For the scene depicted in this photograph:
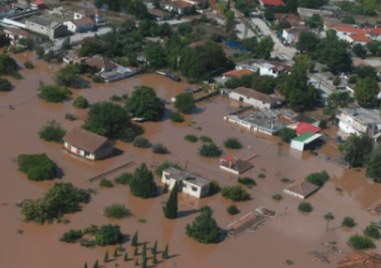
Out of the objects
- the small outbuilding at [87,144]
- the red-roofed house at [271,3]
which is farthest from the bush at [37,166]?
the red-roofed house at [271,3]

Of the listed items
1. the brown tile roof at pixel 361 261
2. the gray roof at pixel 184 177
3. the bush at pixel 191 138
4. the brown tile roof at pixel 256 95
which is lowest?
the bush at pixel 191 138

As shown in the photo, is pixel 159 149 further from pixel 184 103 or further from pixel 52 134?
pixel 184 103

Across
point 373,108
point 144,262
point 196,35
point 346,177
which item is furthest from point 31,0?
point 144,262

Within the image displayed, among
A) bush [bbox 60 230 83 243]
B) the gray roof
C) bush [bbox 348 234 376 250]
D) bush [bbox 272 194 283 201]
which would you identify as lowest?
bush [bbox 272 194 283 201]

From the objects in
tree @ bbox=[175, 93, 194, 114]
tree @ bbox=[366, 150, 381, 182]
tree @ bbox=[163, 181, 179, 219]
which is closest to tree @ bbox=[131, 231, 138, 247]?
tree @ bbox=[163, 181, 179, 219]

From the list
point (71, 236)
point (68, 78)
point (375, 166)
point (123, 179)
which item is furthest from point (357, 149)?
point (68, 78)

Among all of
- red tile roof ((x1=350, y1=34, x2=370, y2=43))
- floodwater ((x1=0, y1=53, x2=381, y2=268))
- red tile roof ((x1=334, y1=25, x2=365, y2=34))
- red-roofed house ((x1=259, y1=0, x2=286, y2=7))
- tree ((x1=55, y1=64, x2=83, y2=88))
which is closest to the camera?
floodwater ((x1=0, y1=53, x2=381, y2=268))

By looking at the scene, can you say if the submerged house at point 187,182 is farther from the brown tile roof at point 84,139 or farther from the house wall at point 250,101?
the house wall at point 250,101

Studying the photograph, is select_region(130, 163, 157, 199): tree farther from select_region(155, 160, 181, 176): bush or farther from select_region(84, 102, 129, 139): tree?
select_region(84, 102, 129, 139): tree
